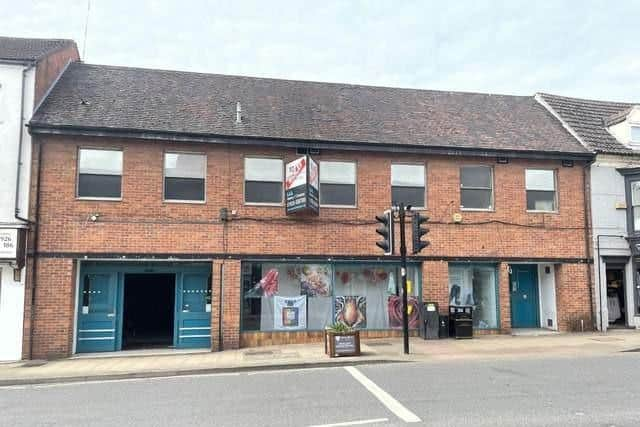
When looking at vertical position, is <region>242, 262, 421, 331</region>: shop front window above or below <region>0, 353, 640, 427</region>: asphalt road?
above

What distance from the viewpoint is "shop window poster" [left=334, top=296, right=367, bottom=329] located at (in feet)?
46.2

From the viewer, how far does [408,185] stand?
14.7m

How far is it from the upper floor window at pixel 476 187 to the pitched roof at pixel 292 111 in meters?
0.82

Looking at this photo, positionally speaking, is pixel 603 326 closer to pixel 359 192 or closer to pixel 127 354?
pixel 359 192

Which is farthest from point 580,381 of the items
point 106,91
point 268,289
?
point 106,91

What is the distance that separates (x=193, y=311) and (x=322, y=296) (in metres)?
3.73

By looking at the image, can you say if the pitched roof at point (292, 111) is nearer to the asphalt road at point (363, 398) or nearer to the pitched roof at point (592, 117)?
the pitched roof at point (592, 117)

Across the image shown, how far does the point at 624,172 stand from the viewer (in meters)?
15.6

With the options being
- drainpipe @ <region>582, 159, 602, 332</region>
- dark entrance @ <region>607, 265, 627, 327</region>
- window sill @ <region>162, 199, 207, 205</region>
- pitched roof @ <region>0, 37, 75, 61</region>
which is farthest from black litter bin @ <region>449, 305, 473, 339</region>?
pitched roof @ <region>0, 37, 75, 61</region>

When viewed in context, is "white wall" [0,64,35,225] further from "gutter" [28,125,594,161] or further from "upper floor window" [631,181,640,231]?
"upper floor window" [631,181,640,231]

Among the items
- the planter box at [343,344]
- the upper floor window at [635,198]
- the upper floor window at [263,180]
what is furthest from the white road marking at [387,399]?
the upper floor window at [635,198]

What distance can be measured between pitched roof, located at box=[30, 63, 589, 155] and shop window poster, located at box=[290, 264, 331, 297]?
3.79 m

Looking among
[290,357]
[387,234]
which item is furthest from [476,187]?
[290,357]

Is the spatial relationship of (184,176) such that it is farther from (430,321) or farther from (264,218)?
(430,321)
